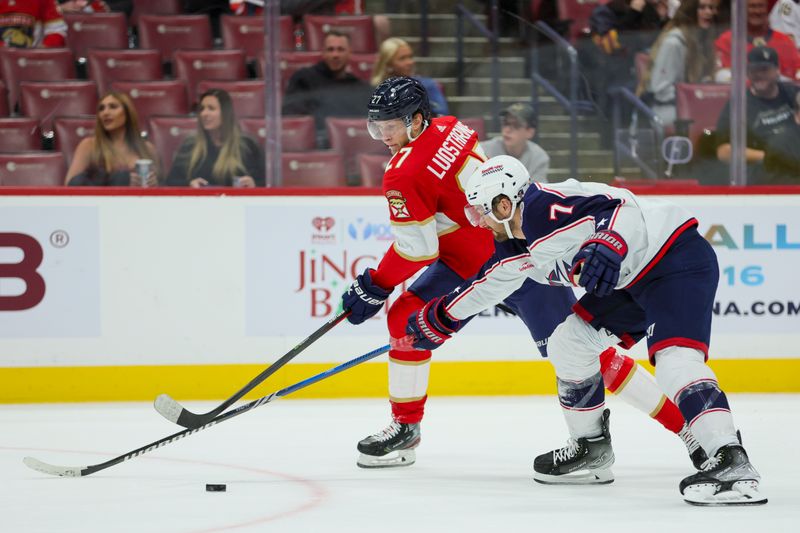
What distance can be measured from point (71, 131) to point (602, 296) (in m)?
3.34

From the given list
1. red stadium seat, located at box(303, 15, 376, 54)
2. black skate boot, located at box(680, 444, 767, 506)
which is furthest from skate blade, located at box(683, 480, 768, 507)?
red stadium seat, located at box(303, 15, 376, 54)

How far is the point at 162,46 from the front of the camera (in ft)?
21.7

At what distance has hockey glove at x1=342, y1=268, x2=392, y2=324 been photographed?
4.44 metres

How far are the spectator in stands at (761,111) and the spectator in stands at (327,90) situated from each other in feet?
5.98

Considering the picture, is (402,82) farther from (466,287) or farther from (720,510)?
(720,510)

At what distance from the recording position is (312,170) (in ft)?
20.8

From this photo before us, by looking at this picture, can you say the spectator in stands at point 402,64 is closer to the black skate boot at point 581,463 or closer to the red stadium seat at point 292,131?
the red stadium seat at point 292,131

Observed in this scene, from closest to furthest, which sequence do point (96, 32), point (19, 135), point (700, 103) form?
point (19, 135) < point (700, 103) < point (96, 32)

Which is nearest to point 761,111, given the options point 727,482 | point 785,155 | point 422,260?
point 785,155

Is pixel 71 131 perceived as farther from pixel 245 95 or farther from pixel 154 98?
pixel 245 95

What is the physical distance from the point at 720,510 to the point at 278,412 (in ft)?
8.95

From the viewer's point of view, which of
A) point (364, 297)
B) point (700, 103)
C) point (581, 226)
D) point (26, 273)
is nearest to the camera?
point (581, 226)

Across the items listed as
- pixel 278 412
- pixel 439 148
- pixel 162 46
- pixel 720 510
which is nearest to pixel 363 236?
pixel 278 412

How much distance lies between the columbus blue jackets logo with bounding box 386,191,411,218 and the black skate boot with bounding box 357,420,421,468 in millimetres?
770
